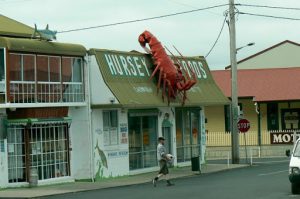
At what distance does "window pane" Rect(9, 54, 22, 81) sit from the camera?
87.4ft

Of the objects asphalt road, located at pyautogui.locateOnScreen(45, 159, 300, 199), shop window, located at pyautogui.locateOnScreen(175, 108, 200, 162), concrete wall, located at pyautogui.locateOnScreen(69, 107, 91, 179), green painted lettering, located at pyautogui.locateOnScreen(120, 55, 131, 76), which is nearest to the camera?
asphalt road, located at pyautogui.locateOnScreen(45, 159, 300, 199)

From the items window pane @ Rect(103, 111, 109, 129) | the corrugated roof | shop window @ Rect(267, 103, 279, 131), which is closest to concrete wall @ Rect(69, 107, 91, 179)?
window pane @ Rect(103, 111, 109, 129)

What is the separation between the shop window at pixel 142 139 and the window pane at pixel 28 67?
705 centimetres

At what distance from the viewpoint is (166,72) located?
1352 inches

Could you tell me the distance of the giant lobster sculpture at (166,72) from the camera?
34406 millimetres

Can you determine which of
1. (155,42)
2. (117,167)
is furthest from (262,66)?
(117,167)

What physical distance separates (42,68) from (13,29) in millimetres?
6464

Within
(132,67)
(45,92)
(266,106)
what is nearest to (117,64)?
(132,67)

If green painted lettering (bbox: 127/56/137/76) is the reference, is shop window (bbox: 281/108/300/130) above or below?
below

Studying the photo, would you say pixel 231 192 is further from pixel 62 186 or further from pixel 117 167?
pixel 117 167

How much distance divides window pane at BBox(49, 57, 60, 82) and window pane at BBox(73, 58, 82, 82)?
123 cm

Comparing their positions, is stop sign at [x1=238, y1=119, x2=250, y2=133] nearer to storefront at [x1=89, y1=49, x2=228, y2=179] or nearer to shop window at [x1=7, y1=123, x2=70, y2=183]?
storefront at [x1=89, y1=49, x2=228, y2=179]

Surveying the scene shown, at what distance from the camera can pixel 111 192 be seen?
24.2 meters

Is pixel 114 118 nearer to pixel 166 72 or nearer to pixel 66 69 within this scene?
pixel 66 69
